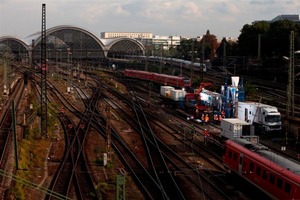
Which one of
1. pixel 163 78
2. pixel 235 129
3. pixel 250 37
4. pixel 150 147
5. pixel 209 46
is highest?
pixel 209 46

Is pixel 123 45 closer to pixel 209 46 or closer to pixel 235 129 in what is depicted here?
pixel 209 46

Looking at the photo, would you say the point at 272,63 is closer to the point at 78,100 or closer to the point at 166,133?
the point at 78,100

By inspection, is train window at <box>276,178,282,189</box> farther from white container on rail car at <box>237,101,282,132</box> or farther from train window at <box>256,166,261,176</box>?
white container on rail car at <box>237,101,282,132</box>

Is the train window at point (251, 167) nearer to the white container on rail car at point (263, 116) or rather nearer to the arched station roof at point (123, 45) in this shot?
the white container on rail car at point (263, 116)

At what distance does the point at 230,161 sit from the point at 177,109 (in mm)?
23689

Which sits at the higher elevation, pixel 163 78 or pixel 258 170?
pixel 163 78

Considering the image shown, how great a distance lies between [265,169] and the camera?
14750mm

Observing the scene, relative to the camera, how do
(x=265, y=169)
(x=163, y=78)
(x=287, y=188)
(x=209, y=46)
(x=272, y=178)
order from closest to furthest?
1. (x=287, y=188)
2. (x=272, y=178)
3. (x=265, y=169)
4. (x=163, y=78)
5. (x=209, y=46)

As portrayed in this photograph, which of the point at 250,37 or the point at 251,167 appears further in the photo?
the point at 250,37

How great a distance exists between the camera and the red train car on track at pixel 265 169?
1327cm

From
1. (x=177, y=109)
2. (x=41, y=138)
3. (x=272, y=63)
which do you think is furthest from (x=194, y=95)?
(x=272, y=63)

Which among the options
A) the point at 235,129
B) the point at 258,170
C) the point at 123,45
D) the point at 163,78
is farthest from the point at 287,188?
the point at 123,45

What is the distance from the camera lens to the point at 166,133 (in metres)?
29.4

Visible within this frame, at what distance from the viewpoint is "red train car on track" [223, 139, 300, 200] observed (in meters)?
13.3
